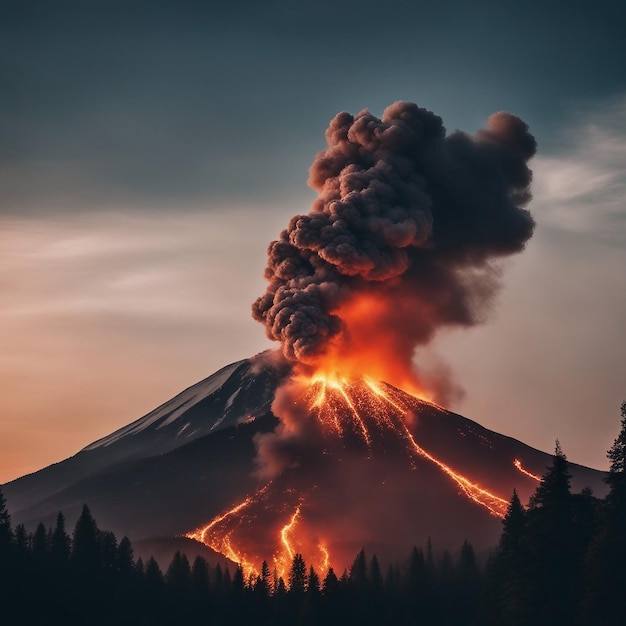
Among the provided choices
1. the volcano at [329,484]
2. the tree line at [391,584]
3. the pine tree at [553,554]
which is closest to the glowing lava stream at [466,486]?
the volcano at [329,484]

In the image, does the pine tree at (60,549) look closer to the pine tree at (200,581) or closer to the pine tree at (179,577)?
the pine tree at (179,577)

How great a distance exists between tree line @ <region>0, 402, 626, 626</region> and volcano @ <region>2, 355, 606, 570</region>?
3750 cm

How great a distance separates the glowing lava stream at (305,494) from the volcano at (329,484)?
164 mm

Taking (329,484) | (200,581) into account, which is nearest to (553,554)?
(200,581)

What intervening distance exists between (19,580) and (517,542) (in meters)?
28.8

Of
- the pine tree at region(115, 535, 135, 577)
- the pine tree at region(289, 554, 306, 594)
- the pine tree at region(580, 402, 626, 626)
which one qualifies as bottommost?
the pine tree at region(580, 402, 626, 626)

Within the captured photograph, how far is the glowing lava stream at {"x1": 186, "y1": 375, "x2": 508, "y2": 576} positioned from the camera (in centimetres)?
15488

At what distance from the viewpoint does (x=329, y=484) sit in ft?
575

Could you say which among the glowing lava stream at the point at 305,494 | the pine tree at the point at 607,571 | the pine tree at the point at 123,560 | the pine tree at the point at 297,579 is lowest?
the pine tree at the point at 607,571

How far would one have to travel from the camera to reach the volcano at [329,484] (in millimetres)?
162375

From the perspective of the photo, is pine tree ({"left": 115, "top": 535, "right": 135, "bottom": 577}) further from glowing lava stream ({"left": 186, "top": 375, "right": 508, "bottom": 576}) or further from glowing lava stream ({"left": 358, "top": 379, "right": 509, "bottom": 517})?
glowing lava stream ({"left": 358, "top": 379, "right": 509, "bottom": 517})

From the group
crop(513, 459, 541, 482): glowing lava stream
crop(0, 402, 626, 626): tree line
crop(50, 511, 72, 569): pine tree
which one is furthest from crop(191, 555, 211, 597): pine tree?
crop(513, 459, 541, 482): glowing lava stream

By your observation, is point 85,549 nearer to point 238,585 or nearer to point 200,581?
point 200,581

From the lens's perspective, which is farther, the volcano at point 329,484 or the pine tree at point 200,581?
the volcano at point 329,484
